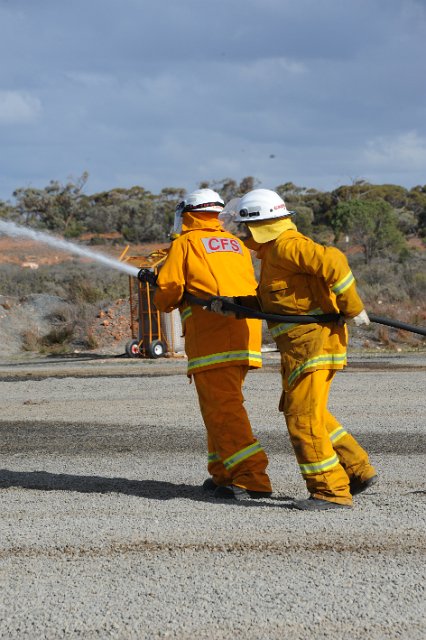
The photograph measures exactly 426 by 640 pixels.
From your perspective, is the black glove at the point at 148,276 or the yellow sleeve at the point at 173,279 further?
the black glove at the point at 148,276

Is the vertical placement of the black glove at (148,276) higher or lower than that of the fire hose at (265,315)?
higher

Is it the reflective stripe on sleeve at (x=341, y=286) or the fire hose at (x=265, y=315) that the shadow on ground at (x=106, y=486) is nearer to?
the fire hose at (x=265, y=315)

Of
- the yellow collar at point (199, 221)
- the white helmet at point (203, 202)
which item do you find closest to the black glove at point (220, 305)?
the yellow collar at point (199, 221)

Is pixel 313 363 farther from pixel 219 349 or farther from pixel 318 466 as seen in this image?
pixel 219 349

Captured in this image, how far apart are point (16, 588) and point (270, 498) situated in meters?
2.25

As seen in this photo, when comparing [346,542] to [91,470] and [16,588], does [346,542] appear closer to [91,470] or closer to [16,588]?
[16,588]

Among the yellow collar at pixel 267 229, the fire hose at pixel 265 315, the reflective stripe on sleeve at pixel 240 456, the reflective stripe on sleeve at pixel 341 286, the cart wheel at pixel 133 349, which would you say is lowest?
the cart wheel at pixel 133 349

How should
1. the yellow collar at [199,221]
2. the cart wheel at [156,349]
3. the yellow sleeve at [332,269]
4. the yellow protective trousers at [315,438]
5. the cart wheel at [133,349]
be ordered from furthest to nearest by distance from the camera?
the cart wheel at [133,349] < the cart wheel at [156,349] < the yellow collar at [199,221] < the yellow protective trousers at [315,438] < the yellow sleeve at [332,269]

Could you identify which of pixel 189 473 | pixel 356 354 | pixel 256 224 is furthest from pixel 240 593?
pixel 356 354

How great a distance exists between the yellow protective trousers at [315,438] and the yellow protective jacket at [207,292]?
55 centimetres

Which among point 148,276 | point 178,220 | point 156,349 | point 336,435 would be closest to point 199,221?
point 178,220

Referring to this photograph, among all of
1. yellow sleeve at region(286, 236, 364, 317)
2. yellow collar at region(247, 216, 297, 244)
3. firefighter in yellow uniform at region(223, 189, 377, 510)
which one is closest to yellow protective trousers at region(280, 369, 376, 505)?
firefighter in yellow uniform at region(223, 189, 377, 510)

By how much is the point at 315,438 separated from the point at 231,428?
2.12 feet

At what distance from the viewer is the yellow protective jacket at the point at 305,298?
5.70 m
